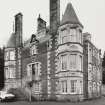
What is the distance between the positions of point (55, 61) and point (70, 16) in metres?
6.68

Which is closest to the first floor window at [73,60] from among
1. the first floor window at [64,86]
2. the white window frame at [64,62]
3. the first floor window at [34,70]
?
the white window frame at [64,62]

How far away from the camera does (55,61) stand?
31812 millimetres

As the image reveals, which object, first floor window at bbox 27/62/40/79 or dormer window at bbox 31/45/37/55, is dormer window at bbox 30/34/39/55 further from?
first floor window at bbox 27/62/40/79

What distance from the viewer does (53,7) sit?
33.1 meters

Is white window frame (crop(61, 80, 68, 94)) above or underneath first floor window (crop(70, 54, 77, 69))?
underneath

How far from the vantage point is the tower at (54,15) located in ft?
108

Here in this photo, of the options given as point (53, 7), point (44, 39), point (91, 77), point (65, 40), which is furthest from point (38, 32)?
point (91, 77)

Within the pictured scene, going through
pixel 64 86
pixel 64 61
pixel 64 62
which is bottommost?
pixel 64 86

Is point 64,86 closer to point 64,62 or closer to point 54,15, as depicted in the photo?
point 64,62

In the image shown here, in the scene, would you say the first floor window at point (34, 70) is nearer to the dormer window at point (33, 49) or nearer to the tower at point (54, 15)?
the dormer window at point (33, 49)

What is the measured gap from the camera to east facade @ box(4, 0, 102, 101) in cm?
2962

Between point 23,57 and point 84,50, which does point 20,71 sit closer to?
point 23,57

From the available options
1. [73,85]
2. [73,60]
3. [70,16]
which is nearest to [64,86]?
[73,85]

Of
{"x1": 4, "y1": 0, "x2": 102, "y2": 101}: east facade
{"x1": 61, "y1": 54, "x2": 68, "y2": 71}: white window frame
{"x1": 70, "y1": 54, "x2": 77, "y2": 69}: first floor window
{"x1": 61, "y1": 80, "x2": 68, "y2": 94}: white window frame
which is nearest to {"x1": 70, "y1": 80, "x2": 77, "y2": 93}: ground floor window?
{"x1": 4, "y1": 0, "x2": 102, "y2": 101}: east facade
